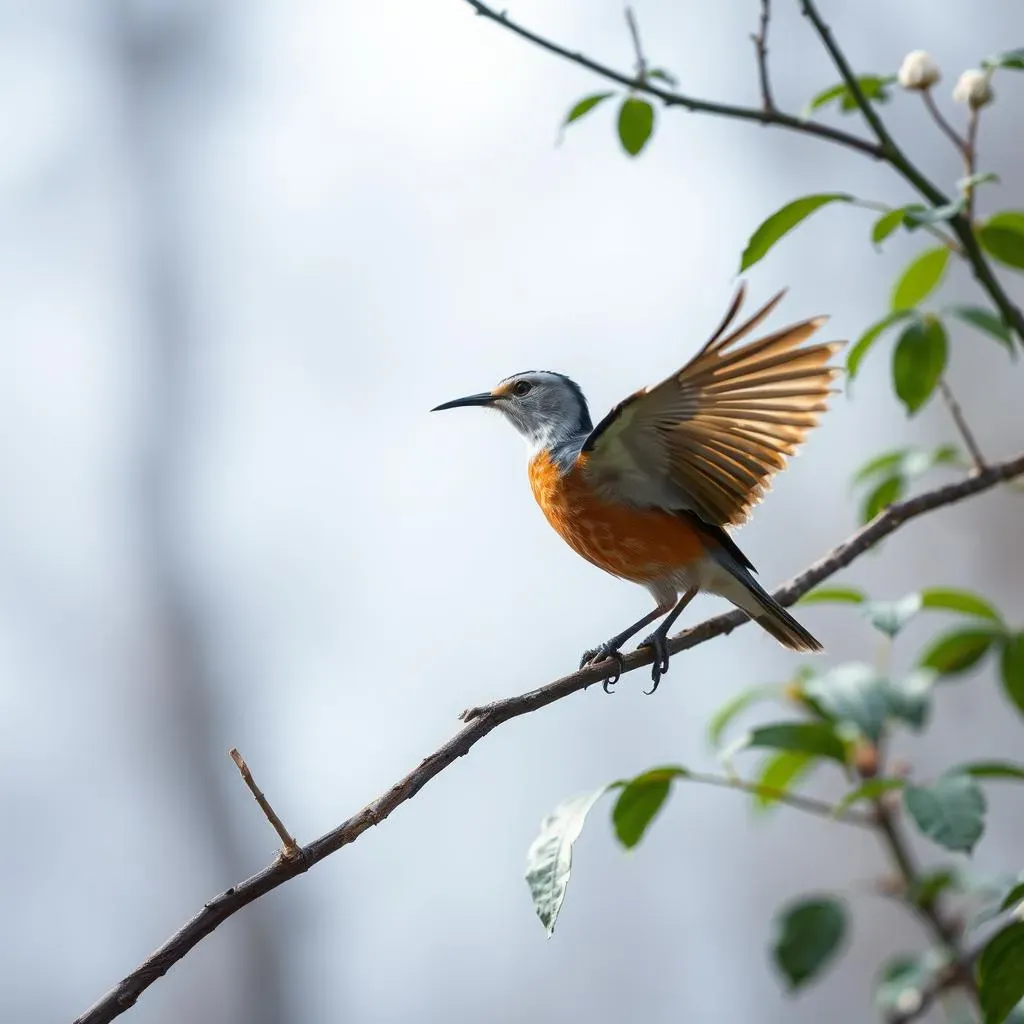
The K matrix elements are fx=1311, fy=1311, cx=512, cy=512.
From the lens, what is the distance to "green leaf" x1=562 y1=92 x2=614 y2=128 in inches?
97.4

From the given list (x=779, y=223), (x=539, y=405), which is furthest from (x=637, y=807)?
(x=539, y=405)

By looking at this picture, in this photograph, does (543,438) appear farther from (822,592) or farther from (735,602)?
(822,592)

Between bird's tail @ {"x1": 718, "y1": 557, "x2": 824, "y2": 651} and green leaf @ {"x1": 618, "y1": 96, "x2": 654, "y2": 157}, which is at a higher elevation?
green leaf @ {"x1": 618, "y1": 96, "x2": 654, "y2": 157}

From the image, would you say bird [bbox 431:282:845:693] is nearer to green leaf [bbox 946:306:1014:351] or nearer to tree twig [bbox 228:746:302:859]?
green leaf [bbox 946:306:1014:351]

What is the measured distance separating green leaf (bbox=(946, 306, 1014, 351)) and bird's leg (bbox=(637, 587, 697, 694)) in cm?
82

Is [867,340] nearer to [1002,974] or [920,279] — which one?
[920,279]

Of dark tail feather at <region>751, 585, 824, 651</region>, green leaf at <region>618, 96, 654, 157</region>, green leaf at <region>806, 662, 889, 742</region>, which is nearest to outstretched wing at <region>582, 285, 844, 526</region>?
dark tail feather at <region>751, 585, 824, 651</region>

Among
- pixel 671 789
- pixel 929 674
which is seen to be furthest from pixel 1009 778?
pixel 671 789

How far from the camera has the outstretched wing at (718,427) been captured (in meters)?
2.24

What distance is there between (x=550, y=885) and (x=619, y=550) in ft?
3.69

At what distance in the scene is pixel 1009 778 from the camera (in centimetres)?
247

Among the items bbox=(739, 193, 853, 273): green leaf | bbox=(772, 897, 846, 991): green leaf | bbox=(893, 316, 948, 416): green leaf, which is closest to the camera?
bbox=(739, 193, 853, 273): green leaf

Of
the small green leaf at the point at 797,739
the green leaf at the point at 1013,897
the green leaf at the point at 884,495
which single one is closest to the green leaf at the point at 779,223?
the green leaf at the point at 884,495

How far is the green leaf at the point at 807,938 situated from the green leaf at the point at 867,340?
46.8 inches
